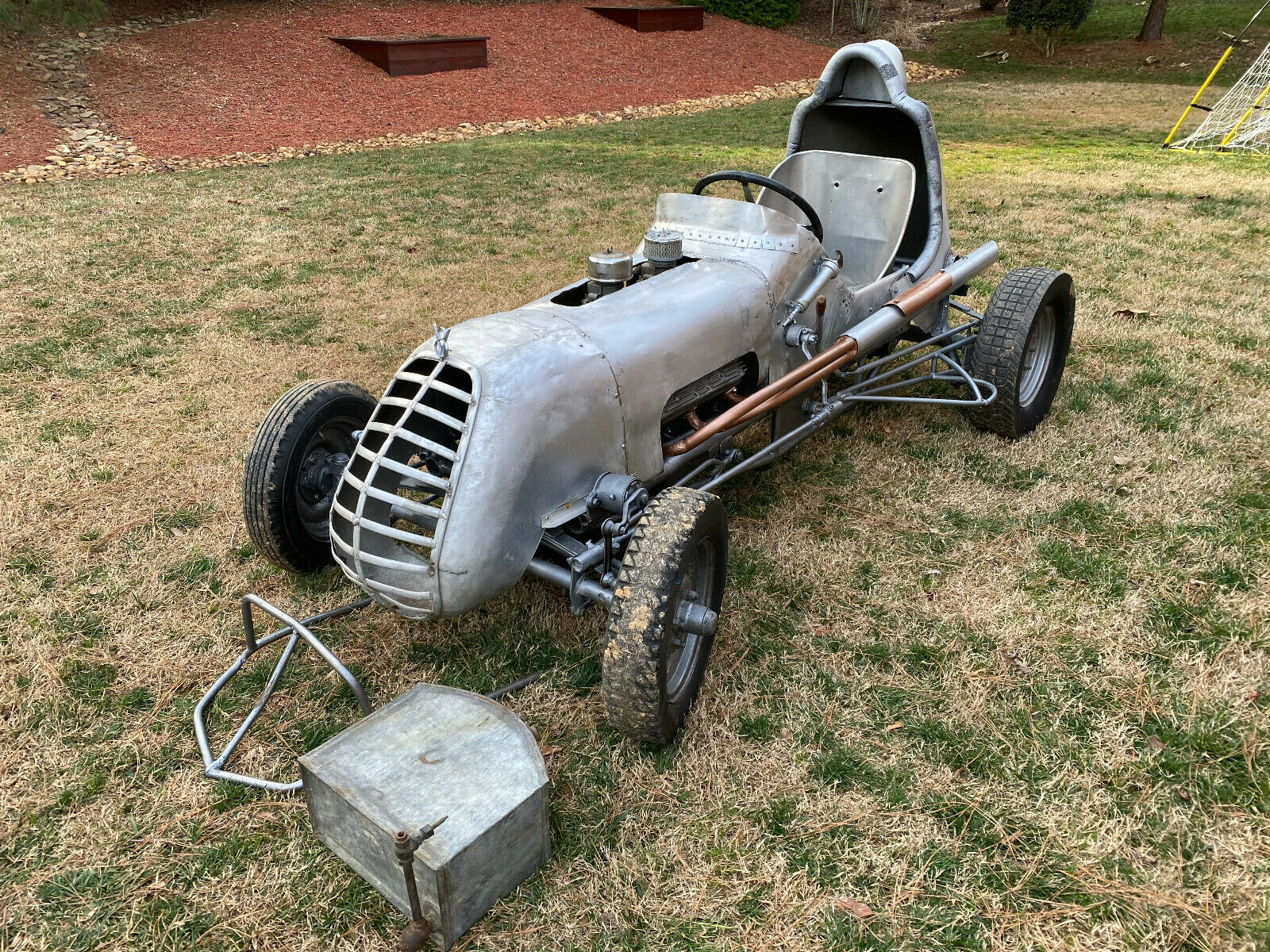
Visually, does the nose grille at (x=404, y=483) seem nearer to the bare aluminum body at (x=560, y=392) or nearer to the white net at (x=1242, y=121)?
the bare aluminum body at (x=560, y=392)

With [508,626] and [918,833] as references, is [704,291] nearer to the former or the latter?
[508,626]

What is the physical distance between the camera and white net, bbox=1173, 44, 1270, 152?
1159cm

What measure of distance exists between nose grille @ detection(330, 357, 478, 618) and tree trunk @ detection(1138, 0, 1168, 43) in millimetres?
25875

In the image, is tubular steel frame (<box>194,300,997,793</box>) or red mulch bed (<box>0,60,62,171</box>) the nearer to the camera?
tubular steel frame (<box>194,300,997,793</box>)

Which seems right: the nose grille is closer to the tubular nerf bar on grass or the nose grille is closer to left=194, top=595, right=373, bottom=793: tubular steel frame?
the tubular nerf bar on grass

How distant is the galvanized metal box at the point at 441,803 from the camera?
216 centimetres

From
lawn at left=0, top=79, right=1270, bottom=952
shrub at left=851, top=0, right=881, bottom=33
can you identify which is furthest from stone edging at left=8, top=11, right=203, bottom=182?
shrub at left=851, top=0, right=881, bottom=33

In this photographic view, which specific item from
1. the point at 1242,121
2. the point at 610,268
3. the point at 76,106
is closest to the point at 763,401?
the point at 610,268

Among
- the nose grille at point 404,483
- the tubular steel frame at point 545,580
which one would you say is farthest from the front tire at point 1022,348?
the nose grille at point 404,483

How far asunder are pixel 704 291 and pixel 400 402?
4.32 ft

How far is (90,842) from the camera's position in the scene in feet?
8.23

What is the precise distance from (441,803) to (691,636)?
104 centimetres

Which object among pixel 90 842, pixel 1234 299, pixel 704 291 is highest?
pixel 704 291

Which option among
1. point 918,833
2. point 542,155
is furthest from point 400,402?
point 542,155
